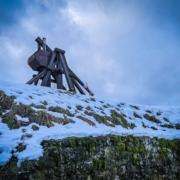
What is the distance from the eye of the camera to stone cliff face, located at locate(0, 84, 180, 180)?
343 cm

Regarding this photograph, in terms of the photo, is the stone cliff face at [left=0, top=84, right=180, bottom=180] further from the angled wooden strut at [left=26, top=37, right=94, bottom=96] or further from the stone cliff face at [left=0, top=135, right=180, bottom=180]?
the angled wooden strut at [left=26, top=37, right=94, bottom=96]

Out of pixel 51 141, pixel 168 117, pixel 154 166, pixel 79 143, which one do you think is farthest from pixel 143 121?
pixel 51 141

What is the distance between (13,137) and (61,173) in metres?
1.42

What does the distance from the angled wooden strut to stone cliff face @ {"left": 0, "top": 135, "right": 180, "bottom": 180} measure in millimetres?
7294

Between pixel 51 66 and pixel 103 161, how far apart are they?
8992 millimetres

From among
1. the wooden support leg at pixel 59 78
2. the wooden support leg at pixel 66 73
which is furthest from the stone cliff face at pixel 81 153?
the wooden support leg at pixel 59 78

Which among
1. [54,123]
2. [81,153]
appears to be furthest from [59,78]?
[81,153]

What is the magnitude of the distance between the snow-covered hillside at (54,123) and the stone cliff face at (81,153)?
3 centimetres

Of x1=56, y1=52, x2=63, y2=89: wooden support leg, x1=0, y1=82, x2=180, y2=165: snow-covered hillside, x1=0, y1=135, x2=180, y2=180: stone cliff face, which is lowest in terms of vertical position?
x1=0, y1=135, x2=180, y2=180: stone cliff face

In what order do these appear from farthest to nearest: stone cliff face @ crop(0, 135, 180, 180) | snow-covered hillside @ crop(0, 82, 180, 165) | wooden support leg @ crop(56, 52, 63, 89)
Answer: wooden support leg @ crop(56, 52, 63, 89)
snow-covered hillside @ crop(0, 82, 180, 165)
stone cliff face @ crop(0, 135, 180, 180)

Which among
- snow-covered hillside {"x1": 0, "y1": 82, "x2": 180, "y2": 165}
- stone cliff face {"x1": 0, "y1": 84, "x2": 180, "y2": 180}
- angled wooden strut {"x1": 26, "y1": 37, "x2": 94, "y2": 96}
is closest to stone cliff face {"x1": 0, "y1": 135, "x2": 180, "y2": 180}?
stone cliff face {"x1": 0, "y1": 84, "x2": 180, "y2": 180}

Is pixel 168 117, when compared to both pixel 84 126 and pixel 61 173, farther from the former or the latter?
pixel 61 173

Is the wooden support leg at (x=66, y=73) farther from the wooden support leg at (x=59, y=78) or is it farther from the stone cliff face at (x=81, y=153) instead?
the stone cliff face at (x=81, y=153)

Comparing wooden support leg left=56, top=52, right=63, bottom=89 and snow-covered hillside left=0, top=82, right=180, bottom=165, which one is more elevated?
wooden support leg left=56, top=52, right=63, bottom=89
